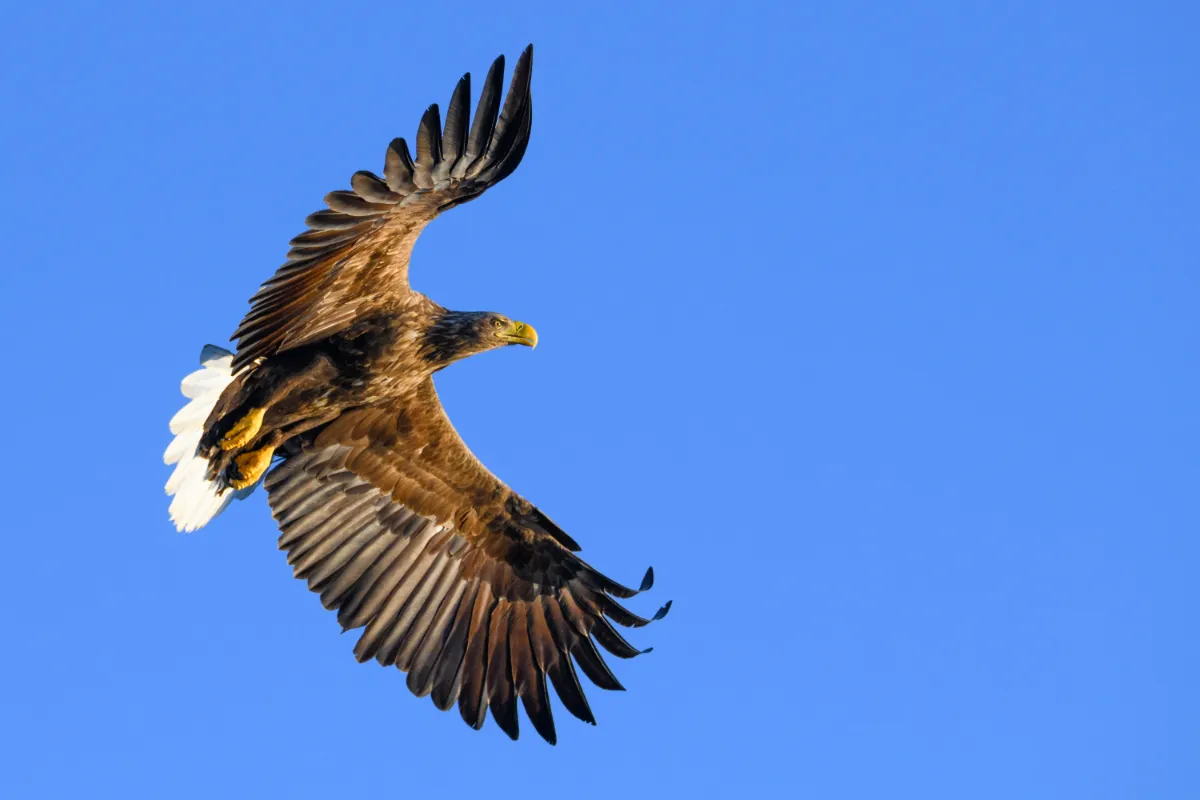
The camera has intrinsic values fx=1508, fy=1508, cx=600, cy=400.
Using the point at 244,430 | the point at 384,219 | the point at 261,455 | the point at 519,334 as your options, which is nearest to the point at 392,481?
the point at 261,455

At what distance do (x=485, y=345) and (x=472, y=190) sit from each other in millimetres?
1403

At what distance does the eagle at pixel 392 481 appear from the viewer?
8.71m

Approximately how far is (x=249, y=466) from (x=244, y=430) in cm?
36

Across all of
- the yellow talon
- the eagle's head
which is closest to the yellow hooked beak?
the eagle's head

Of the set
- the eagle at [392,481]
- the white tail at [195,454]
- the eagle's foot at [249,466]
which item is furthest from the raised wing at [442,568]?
the white tail at [195,454]

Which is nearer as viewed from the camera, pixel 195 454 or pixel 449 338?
pixel 449 338

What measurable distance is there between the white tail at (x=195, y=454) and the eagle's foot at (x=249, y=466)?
14cm

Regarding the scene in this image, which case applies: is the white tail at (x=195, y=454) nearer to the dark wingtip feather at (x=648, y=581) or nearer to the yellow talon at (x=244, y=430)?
the yellow talon at (x=244, y=430)

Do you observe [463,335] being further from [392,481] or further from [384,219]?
[392,481]

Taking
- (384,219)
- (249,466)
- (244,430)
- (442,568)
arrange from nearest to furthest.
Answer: (384,219), (244,430), (249,466), (442,568)

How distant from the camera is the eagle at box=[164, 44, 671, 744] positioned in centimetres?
871

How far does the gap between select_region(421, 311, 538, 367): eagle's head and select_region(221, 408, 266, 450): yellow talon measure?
1077 mm

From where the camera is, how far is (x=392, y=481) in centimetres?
1009

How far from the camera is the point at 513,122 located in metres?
7.98
